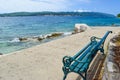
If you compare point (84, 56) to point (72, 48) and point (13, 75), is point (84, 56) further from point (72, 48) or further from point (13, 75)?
point (72, 48)

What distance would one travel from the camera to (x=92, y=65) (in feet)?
22.1

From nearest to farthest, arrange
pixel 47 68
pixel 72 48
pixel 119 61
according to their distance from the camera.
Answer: pixel 119 61 < pixel 47 68 < pixel 72 48

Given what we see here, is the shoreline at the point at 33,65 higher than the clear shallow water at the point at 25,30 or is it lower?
higher

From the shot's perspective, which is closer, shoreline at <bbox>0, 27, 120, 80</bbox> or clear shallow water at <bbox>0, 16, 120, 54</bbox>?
shoreline at <bbox>0, 27, 120, 80</bbox>

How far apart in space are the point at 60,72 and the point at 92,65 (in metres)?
1.07

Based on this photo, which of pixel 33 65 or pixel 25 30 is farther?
pixel 25 30

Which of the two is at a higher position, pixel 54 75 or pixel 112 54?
pixel 112 54

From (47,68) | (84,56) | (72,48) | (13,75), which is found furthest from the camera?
(72,48)

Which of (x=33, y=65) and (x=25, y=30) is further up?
(x=33, y=65)

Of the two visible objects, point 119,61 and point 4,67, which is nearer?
point 119,61

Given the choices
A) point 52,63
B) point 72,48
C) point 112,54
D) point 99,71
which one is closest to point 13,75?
point 52,63

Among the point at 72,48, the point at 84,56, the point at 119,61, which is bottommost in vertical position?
the point at 72,48

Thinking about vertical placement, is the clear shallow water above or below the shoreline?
below

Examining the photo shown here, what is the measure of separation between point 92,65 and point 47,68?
1.35 metres
